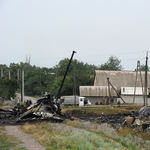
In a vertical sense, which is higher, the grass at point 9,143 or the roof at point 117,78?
the roof at point 117,78

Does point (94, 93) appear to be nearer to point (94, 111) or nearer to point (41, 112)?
point (94, 111)

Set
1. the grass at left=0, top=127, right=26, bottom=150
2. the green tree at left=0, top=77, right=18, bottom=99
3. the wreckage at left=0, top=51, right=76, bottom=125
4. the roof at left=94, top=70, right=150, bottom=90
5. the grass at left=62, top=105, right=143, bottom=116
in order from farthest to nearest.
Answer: the roof at left=94, top=70, right=150, bottom=90
the green tree at left=0, top=77, right=18, bottom=99
the grass at left=62, top=105, right=143, bottom=116
the wreckage at left=0, top=51, right=76, bottom=125
the grass at left=0, top=127, right=26, bottom=150

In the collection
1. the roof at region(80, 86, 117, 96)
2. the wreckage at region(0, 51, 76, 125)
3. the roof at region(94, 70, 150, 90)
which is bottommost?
the wreckage at region(0, 51, 76, 125)

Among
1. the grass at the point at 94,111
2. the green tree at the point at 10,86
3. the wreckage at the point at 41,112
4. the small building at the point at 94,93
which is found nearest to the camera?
the wreckage at the point at 41,112

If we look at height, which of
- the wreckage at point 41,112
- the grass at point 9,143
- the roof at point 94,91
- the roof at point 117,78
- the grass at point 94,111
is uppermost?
the roof at point 117,78

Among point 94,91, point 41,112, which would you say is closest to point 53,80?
point 94,91

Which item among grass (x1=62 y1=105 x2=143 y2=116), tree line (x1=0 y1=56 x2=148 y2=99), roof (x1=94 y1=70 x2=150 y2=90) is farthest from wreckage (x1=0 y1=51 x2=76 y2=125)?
roof (x1=94 y1=70 x2=150 y2=90)

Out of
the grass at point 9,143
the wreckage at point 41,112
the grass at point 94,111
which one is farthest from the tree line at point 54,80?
the grass at point 9,143

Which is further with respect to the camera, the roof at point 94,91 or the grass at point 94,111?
the roof at point 94,91

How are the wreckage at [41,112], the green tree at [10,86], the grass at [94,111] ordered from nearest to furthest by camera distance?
the wreckage at [41,112] → the grass at [94,111] → the green tree at [10,86]

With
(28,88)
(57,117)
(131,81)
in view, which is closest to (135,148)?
(57,117)

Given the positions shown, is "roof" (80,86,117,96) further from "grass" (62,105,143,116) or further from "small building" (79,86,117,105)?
"grass" (62,105,143,116)

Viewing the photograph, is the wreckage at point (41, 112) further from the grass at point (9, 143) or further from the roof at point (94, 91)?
the roof at point (94, 91)

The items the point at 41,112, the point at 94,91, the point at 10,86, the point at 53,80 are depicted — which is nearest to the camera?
the point at 41,112
